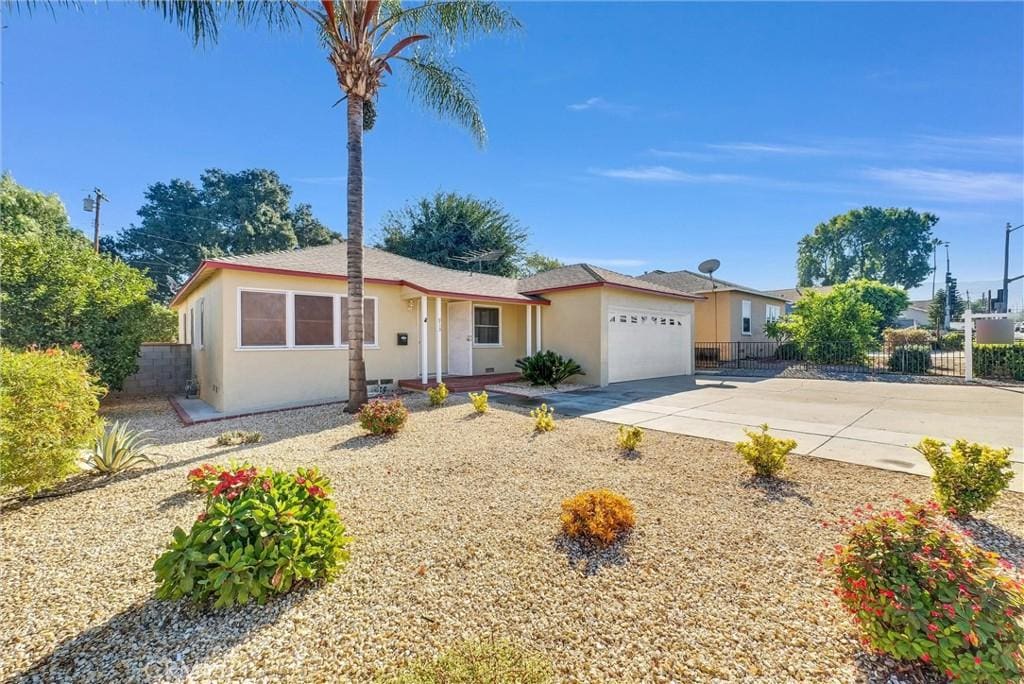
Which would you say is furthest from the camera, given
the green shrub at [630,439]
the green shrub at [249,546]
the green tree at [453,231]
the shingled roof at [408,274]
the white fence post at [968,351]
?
the green tree at [453,231]

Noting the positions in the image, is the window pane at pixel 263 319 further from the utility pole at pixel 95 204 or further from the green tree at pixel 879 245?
the green tree at pixel 879 245

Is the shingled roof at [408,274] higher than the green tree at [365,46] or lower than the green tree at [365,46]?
lower

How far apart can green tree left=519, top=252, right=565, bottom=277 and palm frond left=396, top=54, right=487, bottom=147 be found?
20.0m

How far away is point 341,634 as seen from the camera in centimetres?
235

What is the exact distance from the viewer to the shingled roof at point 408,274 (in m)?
9.58

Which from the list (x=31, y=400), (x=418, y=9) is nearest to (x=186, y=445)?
(x=31, y=400)

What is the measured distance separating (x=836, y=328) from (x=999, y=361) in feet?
15.2

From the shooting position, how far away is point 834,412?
27.6ft

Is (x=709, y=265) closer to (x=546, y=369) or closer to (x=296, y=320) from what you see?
(x=546, y=369)

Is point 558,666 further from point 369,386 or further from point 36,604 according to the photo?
point 369,386

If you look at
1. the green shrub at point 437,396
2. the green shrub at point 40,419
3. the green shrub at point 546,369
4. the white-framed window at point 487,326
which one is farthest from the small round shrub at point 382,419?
the white-framed window at point 487,326

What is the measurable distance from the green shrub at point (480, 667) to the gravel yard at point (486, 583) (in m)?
0.09

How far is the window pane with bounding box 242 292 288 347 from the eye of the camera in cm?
915

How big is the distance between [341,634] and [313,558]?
1.89 feet
